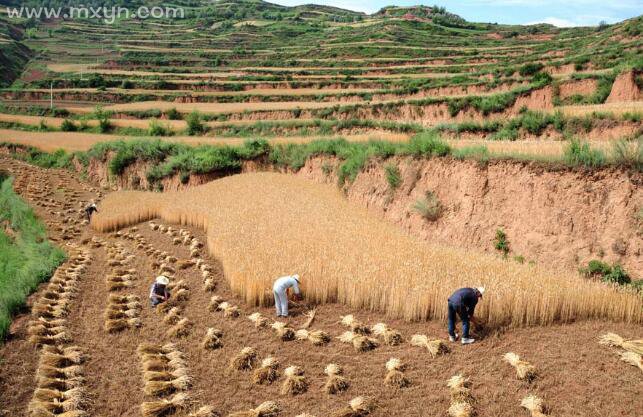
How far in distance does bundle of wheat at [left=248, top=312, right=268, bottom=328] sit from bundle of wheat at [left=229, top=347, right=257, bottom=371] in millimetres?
1356

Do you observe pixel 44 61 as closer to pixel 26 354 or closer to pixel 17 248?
pixel 17 248

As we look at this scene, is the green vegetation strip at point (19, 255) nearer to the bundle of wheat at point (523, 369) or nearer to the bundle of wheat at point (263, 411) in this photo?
the bundle of wheat at point (263, 411)

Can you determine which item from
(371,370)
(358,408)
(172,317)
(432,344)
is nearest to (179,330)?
(172,317)

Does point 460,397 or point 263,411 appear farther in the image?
point 263,411

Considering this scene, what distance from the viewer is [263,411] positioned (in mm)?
9031

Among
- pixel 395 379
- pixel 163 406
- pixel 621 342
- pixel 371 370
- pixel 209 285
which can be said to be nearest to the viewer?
pixel 163 406

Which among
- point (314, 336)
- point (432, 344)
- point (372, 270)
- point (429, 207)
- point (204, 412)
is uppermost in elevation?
point (429, 207)

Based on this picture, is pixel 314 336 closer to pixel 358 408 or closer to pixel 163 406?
pixel 358 408

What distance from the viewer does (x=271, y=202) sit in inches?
953

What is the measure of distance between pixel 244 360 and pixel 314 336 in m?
1.59

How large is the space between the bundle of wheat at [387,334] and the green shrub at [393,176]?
37.7ft

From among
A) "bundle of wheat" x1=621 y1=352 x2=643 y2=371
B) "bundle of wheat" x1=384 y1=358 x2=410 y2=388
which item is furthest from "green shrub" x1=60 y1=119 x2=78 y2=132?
"bundle of wheat" x1=621 y1=352 x2=643 y2=371

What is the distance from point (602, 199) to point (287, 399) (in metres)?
10.8

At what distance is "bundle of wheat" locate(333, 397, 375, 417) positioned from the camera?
8.71 metres
